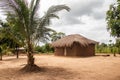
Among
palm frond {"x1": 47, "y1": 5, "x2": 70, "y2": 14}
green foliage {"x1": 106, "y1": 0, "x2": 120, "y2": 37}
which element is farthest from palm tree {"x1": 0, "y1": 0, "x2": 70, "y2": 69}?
green foliage {"x1": 106, "y1": 0, "x2": 120, "y2": 37}

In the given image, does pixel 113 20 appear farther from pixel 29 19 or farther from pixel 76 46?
pixel 76 46

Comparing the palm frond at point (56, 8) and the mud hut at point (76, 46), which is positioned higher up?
the palm frond at point (56, 8)

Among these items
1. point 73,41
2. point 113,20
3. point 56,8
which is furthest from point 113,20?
point 73,41

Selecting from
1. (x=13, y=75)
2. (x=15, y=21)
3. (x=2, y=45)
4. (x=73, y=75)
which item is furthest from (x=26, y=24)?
(x=2, y=45)

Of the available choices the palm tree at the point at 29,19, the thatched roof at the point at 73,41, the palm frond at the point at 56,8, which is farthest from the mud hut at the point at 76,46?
the palm frond at the point at 56,8

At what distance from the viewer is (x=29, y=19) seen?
615 inches

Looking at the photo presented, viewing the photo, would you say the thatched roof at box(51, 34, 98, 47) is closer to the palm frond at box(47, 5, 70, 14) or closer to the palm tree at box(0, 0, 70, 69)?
the palm tree at box(0, 0, 70, 69)

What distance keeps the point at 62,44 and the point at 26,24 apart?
58.0ft

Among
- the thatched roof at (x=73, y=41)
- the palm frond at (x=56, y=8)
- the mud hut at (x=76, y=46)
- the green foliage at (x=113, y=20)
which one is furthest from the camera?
the mud hut at (x=76, y=46)

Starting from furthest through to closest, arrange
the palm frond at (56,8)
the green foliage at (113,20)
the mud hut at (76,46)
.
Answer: the mud hut at (76,46)
the palm frond at (56,8)
the green foliage at (113,20)

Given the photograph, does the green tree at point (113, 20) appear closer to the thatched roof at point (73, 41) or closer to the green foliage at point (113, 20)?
the green foliage at point (113, 20)

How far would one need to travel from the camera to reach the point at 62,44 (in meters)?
32.8

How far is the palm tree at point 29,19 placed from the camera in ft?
49.0

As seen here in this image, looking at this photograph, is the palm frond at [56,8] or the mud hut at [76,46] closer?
the palm frond at [56,8]
